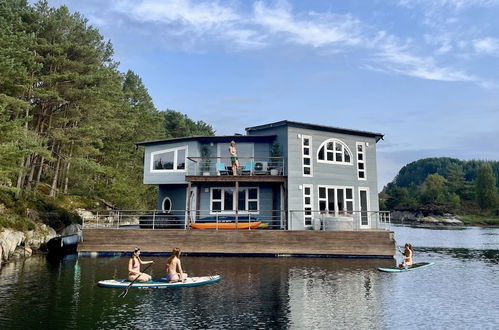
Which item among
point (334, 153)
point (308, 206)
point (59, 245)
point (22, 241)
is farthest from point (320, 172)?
point (22, 241)

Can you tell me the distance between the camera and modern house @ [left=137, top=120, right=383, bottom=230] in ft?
83.8

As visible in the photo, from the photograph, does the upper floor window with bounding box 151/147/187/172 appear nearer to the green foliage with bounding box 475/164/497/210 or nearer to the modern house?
the modern house

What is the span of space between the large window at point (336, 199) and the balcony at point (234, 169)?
10.6 feet

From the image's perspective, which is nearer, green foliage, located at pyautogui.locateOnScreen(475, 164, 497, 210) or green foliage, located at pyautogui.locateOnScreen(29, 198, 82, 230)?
green foliage, located at pyautogui.locateOnScreen(29, 198, 82, 230)

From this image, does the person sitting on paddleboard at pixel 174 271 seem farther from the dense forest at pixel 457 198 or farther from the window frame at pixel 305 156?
the dense forest at pixel 457 198

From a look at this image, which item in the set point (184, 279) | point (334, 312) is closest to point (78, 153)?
point (184, 279)

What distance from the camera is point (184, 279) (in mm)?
15922

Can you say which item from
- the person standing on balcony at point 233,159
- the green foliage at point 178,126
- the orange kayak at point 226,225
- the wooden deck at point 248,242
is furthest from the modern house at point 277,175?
the green foliage at point 178,126

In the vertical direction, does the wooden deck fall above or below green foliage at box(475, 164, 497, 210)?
below

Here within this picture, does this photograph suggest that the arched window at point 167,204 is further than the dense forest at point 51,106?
Yes

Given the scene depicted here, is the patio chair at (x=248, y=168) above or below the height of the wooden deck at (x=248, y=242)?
above

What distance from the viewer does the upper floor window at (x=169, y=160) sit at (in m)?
27.6

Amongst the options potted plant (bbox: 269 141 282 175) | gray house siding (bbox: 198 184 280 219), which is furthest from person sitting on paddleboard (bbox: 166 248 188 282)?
potted plant (bbox: 269 141 282 175)

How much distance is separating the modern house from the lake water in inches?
220
